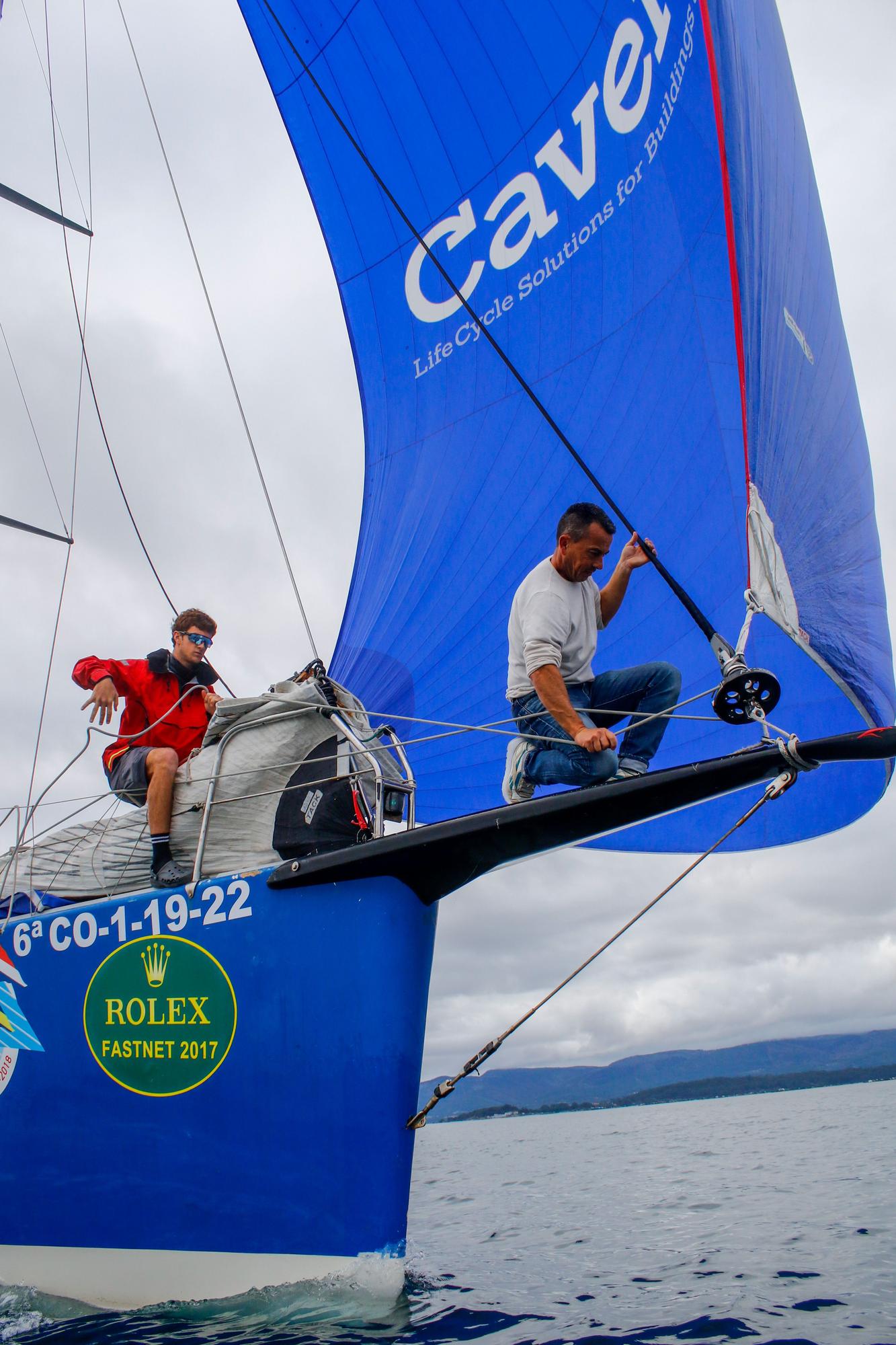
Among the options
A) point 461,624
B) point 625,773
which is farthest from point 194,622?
point 625,773

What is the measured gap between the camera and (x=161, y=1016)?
3.42 meters

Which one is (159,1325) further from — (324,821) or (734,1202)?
(734,1202)

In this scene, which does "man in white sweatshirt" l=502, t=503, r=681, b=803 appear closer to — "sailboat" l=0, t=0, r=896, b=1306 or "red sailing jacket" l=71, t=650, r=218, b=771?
"sailboat" l=0, t=0, r=896, b=1306

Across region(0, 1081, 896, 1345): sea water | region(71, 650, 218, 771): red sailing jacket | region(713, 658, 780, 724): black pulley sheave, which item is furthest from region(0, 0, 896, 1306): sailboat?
region(71, 650, 218, 771): red sailing jacket

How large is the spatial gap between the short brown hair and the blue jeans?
1.69m

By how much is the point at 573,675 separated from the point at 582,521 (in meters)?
0.55

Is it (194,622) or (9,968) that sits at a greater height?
(194,622)

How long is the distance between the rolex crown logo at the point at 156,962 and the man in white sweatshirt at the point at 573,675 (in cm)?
134

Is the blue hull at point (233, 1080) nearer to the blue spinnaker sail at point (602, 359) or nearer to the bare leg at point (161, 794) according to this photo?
the bare leg at point (161, 794)

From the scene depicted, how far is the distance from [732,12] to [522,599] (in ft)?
8.12

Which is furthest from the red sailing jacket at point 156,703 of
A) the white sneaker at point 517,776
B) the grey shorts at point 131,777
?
the white sneaker at point 517,776

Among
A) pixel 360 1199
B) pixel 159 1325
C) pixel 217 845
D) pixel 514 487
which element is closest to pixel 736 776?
pixel 360 1199

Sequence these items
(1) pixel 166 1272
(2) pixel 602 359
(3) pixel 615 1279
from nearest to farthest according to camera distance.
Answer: (1) pixel 166 1272, (3) pixel 615 1279, (2) pixel 602 359

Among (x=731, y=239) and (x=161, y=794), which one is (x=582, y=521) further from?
(x=161, y=794)
